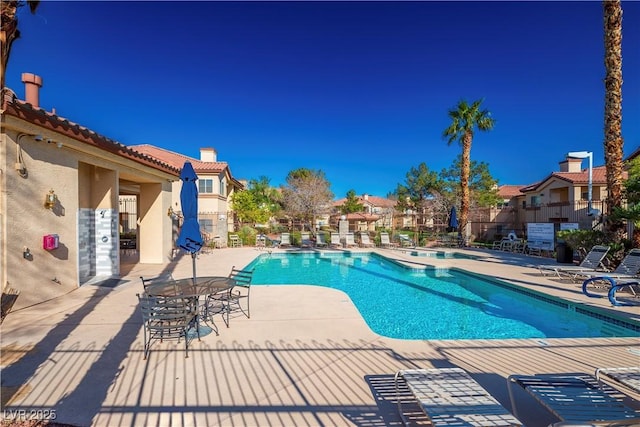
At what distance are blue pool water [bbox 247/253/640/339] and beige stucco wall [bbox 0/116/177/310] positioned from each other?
18.4ft

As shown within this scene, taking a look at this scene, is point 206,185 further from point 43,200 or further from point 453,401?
point 453,401

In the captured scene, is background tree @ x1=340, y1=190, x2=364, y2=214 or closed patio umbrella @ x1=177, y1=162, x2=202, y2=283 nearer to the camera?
closed patio umbrella @ x1=177, y1=162, x2=202, y2=283

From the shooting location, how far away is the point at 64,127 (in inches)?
258

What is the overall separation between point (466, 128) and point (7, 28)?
72.2ft

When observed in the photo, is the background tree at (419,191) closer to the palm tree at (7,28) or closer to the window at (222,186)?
the window at (222,186)

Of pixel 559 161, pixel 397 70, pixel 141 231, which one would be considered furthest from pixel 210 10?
pixel 559 161

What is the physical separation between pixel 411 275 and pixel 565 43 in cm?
1238

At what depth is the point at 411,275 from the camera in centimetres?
1159

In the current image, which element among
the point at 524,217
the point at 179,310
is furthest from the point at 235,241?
the point at 524,217

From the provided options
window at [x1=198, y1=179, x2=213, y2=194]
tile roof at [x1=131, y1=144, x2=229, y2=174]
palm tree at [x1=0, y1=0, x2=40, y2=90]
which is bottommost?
palm tree at [x1=0, y1=0, x2=40, y2=90]

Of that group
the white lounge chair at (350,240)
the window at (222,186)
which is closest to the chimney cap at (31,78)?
the window at (222,186)

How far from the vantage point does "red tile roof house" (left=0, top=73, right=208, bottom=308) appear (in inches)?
219

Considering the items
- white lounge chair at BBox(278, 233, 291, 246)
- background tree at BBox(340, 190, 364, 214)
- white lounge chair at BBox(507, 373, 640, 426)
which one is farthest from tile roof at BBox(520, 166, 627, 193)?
background tree at BBox(340, 190, 364, 214)

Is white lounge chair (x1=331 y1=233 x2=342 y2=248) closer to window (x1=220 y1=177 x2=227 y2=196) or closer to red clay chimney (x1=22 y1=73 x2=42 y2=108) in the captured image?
window (x1=220 y1=177 x2=227 y2=196)
